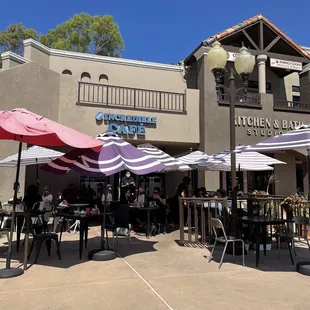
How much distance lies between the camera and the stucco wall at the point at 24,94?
11055 millimetres

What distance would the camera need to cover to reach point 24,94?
457 inches

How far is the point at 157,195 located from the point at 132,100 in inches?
225

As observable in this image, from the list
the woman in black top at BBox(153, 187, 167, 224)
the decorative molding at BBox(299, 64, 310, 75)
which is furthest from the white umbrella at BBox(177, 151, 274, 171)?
the decorative molding at BBox(299, 64, 310, 75)

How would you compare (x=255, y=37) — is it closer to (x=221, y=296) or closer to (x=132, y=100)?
(x=132, y=100)

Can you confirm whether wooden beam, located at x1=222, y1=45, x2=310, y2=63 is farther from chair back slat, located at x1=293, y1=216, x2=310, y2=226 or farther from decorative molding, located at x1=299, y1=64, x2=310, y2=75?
chair back slat, located at x1=293, y1=216, x2=310, y2=226

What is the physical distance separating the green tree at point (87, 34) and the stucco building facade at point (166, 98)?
13718mm

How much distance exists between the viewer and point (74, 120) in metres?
12.6

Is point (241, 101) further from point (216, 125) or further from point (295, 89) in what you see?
point (295, 89)

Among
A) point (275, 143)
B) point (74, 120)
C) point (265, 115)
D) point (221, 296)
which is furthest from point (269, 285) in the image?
point (265, 115)

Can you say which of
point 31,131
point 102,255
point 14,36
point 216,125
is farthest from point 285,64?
point 14,36

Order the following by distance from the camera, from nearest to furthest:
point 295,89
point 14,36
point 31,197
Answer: point 31,197, point 295,89, point 14,36

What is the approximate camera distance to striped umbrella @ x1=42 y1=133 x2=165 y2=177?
20.2 ft

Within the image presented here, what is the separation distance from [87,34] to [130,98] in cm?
1692

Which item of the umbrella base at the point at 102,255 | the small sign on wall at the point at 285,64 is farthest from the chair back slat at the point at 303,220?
the small sign on wall at the point at 285,64
